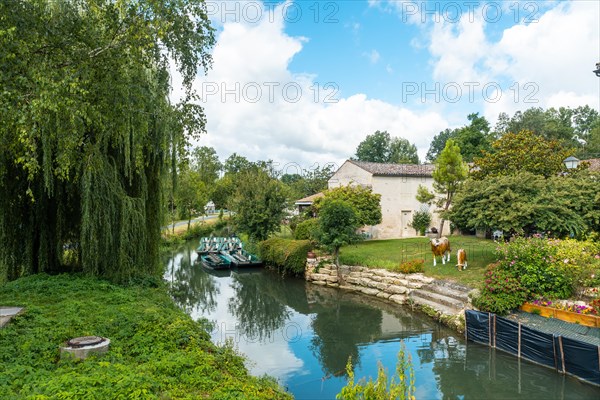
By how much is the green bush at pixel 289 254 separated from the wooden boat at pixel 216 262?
9.99 ft

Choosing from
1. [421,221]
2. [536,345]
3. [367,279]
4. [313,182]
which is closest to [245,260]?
[367,279]

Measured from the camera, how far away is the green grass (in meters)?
4.60

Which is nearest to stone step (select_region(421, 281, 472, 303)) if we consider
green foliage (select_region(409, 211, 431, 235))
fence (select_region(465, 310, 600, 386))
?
fence (select_region(465, 310, 600, 386))

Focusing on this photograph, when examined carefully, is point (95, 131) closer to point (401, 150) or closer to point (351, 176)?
point (351, 176)

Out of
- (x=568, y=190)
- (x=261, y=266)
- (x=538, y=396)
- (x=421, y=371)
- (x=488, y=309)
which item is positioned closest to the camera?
(x=538, y=396)

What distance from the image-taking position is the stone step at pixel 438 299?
523 inches

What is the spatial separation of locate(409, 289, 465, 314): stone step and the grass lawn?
1.09m

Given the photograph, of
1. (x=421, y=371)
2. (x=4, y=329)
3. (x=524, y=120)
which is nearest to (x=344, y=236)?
(x=421, y=371)

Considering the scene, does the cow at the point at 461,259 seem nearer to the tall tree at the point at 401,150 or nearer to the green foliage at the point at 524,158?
the green foliage at the point at 524,158

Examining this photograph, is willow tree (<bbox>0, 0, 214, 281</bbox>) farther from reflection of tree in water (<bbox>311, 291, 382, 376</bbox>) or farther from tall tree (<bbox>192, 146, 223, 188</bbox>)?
tall tree (<bbox>192, 146, 223, 188</bbox>)

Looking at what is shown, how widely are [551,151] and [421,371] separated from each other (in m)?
19.2

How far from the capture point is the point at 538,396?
28.0 ft

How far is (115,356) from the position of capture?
19.2ft

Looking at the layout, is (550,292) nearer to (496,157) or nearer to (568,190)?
(568,190)
